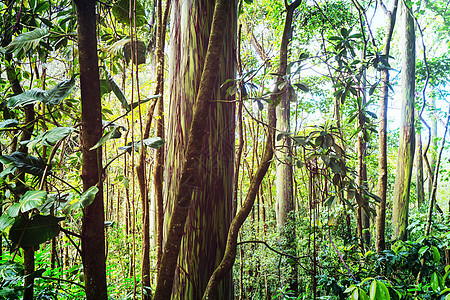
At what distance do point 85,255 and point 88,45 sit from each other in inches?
20.9

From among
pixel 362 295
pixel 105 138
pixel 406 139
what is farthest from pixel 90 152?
pixel 406 139

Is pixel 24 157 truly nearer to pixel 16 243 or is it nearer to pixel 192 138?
pixel 16 243

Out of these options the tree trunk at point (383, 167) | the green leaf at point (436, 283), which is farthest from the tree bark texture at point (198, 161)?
the tree trunk at point (383, 167)

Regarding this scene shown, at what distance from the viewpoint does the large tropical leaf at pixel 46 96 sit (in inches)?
31.5

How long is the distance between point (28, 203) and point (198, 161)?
41 centimetres

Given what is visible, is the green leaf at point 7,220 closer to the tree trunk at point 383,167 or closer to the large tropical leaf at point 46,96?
the large tropical leaf at point 46,96

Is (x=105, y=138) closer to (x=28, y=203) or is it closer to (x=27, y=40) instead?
(x=28, y=203)

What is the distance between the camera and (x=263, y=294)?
4.84 meters

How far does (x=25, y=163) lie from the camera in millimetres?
837

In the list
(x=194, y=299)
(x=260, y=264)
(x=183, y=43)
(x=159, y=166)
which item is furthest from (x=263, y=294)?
(x=183, y=43)

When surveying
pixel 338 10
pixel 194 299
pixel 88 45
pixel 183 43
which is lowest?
pixel 194 299

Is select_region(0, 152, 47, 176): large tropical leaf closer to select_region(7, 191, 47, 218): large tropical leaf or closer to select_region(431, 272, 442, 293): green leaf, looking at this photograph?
select_region(7, 191, 47, 218): large tropical leaf

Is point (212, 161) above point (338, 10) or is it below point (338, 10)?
below

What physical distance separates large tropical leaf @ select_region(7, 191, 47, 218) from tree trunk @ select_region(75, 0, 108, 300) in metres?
0.10
